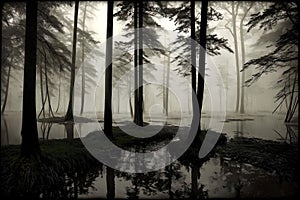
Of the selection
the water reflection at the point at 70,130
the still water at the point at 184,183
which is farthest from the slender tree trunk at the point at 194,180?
the water reflection at the point at 70,130

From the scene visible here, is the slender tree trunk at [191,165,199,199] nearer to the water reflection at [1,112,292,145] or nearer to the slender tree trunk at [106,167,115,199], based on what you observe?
the slender tree trunk at [106,167,115,199]

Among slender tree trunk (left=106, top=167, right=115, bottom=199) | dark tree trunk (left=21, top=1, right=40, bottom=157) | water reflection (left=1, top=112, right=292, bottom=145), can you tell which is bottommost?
slender tree trunk (left=106, top=167, right=115, bottom=199)

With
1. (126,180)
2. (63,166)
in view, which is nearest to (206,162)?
(126,180)

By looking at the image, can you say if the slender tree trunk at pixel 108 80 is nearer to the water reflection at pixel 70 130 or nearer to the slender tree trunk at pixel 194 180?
the water reflection at pixel 70 130

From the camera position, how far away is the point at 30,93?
680 cm

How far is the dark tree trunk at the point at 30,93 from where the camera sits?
672 cm

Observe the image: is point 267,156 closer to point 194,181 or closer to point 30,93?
point 194,181

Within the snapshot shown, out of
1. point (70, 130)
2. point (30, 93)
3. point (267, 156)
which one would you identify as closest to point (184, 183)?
point (267, 156)

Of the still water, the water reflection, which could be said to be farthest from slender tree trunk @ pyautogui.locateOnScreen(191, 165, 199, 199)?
the water reflection

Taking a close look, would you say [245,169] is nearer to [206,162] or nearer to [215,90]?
[206,162]

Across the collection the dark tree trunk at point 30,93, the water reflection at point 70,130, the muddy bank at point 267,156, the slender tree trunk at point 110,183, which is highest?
the dark tree trunk at point 30,93

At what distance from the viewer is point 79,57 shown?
3547 centimetres

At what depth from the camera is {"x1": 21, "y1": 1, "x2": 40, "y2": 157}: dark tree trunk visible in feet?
22.0

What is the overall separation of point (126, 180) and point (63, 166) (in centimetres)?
208
